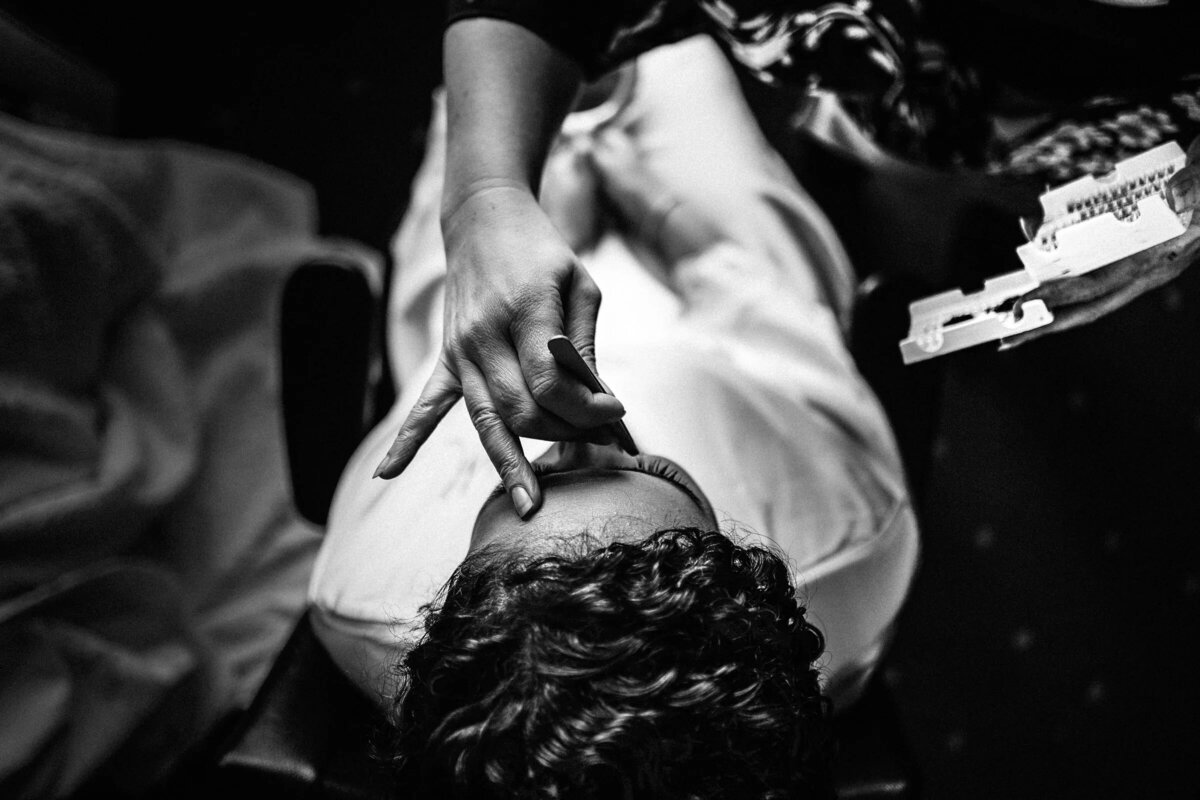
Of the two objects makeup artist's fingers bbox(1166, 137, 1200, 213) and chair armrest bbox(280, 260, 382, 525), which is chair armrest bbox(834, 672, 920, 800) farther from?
chair armrest bbox(280, 260, 382, 525)

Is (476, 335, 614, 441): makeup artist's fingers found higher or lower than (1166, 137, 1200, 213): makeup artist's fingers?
lower

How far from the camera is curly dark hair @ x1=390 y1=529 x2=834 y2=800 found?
481 mm

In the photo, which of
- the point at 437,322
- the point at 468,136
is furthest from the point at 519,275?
the point at 437,322

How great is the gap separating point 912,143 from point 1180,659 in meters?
0.88

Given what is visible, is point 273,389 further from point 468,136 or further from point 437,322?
point 468,136

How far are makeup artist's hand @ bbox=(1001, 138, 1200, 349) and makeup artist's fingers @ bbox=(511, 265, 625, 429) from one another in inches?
10.9

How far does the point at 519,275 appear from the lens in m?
0.56

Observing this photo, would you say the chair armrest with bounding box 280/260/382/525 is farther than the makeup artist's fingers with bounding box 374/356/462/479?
Yes

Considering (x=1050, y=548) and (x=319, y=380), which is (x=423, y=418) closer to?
(x=319, y=380)

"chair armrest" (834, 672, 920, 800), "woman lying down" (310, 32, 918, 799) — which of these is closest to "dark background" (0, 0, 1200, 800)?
"woman lying down" (310, 32, 918, 799)

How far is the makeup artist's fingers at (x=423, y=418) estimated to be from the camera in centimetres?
56

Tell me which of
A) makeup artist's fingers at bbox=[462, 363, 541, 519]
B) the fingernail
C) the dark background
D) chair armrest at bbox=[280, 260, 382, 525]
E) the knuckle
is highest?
the knuckle

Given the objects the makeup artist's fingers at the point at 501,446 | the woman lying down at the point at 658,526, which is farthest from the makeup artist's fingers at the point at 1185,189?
the makeup artist's fingers at the point at 501,446

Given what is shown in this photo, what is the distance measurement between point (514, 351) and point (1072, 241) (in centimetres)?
36
